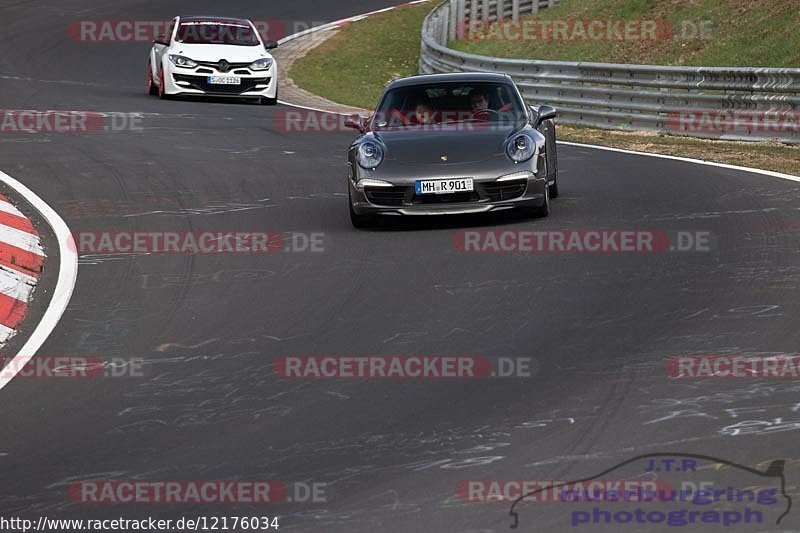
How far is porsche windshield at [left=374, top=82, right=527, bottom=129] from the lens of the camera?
499 inches

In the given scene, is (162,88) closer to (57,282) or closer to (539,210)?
(539,210)

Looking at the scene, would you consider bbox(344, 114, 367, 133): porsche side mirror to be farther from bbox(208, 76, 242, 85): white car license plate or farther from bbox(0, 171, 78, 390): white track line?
bbox(208, 76, 242, 85): white car license plate

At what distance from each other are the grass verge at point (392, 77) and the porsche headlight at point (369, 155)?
16.3 feet

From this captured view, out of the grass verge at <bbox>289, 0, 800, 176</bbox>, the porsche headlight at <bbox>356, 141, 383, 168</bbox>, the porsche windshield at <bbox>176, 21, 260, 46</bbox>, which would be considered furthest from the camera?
the porsche windshield at <bbox>176, 21, 260, 46</bbox>

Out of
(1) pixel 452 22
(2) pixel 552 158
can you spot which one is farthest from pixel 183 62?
(2) pixel 552 158

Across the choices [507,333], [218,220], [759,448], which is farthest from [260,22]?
[759,448]

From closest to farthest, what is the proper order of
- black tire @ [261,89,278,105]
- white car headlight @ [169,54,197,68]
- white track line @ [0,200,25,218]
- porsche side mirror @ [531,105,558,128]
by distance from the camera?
white track line @ [0,200,25,218]
porsche side mirror @ [531,105,558,128]
white car headlight @ [169,54,197,68]
black tire @ [261,89,278,105]

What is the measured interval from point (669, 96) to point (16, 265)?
11.6m

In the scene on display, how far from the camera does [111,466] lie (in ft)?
20.1

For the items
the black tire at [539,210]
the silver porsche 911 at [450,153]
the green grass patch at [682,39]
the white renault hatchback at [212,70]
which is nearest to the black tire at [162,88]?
the white renault hatchback at [212,70]

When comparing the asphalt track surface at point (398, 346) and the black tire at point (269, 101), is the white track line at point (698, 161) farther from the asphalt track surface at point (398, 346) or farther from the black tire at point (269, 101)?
the black tire at point (269, 101)

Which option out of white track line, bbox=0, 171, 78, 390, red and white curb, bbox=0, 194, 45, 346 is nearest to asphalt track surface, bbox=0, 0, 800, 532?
white track line, bbox=0, 171, 78, 390

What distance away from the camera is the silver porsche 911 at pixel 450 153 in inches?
461

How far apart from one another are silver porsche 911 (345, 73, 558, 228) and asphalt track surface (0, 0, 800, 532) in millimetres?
281
